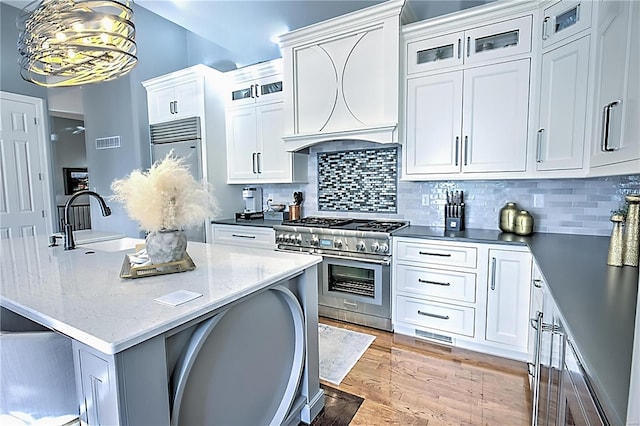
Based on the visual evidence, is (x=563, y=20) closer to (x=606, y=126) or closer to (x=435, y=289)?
(x=606, y=126)

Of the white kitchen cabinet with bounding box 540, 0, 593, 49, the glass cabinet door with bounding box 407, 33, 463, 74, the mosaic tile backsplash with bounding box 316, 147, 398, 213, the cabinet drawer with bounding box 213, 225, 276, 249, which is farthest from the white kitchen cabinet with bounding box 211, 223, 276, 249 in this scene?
the white kitchen cabinet with bounding box 540, 0, 593, 49

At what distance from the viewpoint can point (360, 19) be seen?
2.81 m

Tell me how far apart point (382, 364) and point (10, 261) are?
243cm

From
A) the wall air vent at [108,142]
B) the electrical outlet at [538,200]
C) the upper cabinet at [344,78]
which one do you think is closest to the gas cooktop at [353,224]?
the upper cabinet at [344,78]

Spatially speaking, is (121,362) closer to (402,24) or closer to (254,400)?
(254,400)

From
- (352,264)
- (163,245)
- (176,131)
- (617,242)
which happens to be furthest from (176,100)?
(617,242)

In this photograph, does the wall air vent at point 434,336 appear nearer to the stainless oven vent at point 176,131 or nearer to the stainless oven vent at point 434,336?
the stainless oven vent at point 434,336

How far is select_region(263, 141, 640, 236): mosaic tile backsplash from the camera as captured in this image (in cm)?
242

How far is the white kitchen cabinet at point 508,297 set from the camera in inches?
88.6

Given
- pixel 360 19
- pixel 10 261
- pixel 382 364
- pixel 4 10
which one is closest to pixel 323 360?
pixel 382 364

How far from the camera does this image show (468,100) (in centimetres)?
260

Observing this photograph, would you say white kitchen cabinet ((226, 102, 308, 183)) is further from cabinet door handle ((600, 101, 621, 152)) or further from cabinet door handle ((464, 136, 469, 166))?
cabinet door handle ((600, 101, 621, 152))

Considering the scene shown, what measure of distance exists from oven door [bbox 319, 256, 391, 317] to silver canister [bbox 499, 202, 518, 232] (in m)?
1.02

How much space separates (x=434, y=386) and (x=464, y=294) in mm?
733
